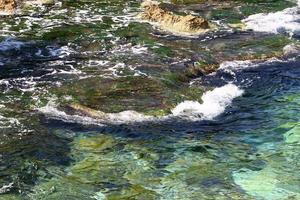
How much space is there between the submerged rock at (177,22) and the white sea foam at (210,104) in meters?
4.91

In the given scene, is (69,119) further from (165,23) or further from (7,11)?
(7,11)

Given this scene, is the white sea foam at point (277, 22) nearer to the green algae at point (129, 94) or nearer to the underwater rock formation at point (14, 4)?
the green algae at point (129, 94)

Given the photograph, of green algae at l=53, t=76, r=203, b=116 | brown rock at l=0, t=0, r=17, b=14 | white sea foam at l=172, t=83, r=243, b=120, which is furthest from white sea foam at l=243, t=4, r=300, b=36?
brown rock at l=0, t=0, r=17, b=14

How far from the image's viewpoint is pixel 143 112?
11.9 meters

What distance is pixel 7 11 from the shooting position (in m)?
20.7

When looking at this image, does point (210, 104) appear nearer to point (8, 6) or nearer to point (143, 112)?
point (143, 112)

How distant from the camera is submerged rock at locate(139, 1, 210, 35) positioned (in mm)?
18062

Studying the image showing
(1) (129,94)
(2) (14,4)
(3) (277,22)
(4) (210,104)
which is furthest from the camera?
(2) (14,4)

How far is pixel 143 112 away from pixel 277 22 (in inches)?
369

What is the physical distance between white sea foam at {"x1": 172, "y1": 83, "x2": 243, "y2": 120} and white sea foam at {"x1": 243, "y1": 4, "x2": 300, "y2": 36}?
561cm

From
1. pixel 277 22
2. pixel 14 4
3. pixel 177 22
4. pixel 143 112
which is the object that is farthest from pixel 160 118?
pixel 14 4

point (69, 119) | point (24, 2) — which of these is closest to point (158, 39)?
point (69, 119)

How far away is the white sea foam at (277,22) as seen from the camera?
60.3 feet

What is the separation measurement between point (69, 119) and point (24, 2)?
12450mm
